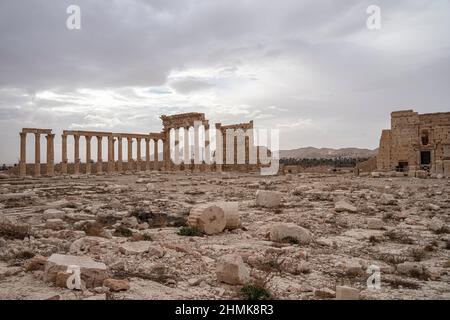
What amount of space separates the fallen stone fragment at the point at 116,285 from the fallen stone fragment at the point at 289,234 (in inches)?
158

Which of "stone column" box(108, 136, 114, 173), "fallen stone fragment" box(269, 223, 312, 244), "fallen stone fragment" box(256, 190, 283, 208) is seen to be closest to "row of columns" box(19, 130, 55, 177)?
"stone column" box(108, 136, 114, 173)

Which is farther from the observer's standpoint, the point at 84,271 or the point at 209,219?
the point at 209,219

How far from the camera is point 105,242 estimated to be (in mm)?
7473

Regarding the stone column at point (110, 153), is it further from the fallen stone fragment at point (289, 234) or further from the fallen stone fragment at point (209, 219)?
the fallen stone fragment at point (289, 234)

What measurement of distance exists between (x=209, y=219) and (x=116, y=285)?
4.14 metres

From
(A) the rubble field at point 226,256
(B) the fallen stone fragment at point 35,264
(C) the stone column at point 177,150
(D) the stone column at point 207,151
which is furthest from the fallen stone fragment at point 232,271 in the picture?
(C) the stone column at point 177,150

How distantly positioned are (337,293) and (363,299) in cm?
34

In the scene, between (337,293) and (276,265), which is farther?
(276,265)

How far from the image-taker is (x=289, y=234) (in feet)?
27.0

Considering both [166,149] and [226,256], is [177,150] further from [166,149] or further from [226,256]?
[226,256]

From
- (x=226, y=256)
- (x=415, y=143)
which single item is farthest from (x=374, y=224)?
(x=415, y=143)

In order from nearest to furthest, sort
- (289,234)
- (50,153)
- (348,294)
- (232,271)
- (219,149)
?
(348,294), (232,271), (289,234), (50,153), (219,149)
